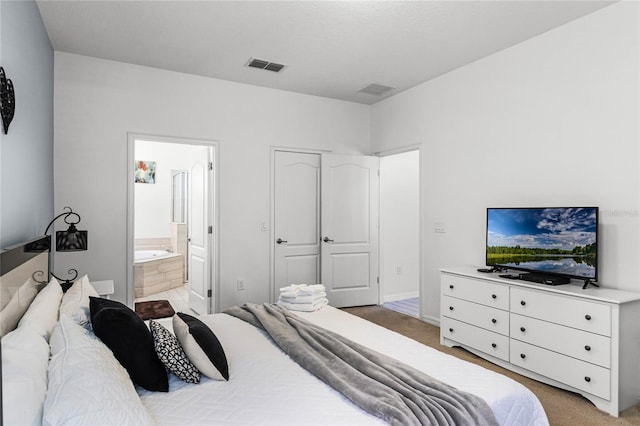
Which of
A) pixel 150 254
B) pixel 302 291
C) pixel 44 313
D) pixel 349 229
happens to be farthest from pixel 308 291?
pixel 150 254

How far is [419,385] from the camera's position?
5.26ft

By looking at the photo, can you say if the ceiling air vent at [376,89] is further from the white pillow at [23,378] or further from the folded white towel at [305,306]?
the white pillow at [23,378]

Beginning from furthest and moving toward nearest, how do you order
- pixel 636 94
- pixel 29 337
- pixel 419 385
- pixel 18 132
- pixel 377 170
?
pixel 377 170 < pixel 636 94 < pixel 18 132 < pixel 419 385 < pixel 29 337

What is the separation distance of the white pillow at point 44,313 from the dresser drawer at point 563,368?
3.01 metres

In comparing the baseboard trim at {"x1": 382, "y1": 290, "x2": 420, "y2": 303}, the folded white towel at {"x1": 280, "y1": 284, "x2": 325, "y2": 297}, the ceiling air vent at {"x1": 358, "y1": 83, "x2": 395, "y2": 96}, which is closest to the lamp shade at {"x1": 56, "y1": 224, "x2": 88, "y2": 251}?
the folded white towel at {"x1": 280, "y1": 284, "x2": 325, "y2": 297}

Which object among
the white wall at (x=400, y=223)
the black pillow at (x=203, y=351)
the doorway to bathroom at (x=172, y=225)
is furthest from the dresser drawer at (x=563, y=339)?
the doorway to bathroom at (x=172, y=225)

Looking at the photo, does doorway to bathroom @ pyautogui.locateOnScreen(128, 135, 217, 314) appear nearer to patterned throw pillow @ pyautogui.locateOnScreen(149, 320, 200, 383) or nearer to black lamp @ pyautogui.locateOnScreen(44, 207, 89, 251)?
black lamp @ pyautogui.locateOnScreen(44, 207, 89, 251)

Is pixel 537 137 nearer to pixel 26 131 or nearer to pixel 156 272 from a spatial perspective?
pixel 26 131

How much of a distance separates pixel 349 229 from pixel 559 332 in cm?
279

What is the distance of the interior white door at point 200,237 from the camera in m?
4.55

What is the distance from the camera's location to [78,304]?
78.4 inches

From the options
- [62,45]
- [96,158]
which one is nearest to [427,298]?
[96,158]

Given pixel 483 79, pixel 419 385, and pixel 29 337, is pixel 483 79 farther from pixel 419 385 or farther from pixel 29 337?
pixel 29 337

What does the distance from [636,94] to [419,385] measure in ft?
8.54
